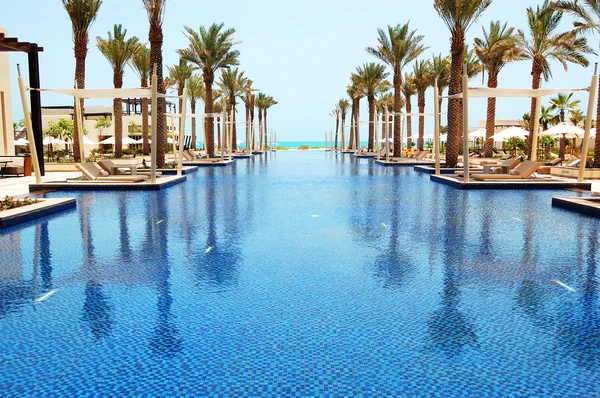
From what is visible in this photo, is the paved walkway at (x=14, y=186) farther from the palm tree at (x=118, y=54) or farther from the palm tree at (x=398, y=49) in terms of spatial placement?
the palm tree at (x=398, y=49)

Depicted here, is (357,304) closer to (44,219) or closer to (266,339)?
(266,339)

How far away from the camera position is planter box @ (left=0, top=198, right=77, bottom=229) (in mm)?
9205

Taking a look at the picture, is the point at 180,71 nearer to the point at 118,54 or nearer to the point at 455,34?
the point at 118,54

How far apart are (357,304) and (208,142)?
29.7 m

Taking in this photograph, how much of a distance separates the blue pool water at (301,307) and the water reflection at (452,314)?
22 mm

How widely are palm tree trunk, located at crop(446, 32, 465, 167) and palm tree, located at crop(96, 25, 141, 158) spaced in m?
20.2

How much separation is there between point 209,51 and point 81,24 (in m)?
9.38

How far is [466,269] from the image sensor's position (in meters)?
6.42

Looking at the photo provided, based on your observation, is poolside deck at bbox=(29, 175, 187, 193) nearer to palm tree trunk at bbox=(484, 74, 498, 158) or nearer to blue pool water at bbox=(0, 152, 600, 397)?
blue pool water at bbox=(0, 152, 600, 397)

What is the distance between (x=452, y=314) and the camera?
4863 millimetres

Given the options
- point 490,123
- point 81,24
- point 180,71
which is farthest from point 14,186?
point 180,71

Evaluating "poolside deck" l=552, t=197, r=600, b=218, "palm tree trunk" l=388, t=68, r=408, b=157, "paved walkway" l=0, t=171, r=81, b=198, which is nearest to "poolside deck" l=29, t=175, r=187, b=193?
"paved walkway" l=0, t=171, r=81, b=198

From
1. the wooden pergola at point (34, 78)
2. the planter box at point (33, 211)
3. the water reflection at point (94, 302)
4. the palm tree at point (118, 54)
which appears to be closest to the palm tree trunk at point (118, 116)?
the palm tree at point (118, 54)

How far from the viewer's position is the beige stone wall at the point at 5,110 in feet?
78.6
